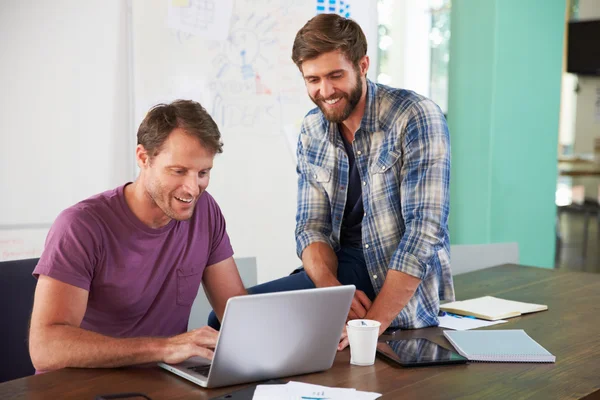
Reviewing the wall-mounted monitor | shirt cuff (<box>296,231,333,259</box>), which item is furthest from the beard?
the wall-mounted monitor

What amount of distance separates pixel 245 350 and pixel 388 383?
11.9 inches

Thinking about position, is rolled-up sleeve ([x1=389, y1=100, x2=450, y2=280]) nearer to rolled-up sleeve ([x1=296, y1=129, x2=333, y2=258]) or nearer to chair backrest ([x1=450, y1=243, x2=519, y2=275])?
rolled-up sleeve ([x1=296, y1=129, x2=333, y2=258])

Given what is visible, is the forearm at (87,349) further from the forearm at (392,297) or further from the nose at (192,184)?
the forearm at (392,297)

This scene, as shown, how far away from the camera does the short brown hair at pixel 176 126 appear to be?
6.11 feet

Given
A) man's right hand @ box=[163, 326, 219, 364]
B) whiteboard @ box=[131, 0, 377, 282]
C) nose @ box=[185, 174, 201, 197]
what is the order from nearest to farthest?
man's right hand @ box=[163, 326, 219, 364] → nose @ box=[185, 174, 201, 197] → whiteboard @ box=[131, 0, 377, 282]

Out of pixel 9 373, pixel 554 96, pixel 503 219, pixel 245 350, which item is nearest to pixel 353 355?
pixel 245 350

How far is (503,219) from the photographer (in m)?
4.67

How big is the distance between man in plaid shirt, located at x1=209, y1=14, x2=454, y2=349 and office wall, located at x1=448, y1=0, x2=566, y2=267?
2302 mm

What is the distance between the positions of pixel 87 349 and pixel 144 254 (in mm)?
376

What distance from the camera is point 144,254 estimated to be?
→ 6.19ft

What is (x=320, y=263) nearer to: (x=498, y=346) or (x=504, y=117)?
(x=498, y=346)

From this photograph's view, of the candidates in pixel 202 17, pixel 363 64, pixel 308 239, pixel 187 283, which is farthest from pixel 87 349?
pixel 202 17

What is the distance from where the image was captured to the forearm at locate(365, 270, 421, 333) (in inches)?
79.4

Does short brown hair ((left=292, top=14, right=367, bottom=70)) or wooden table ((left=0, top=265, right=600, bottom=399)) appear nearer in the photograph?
wooden table ((left=0, top=265, right=600, bottom=399))
